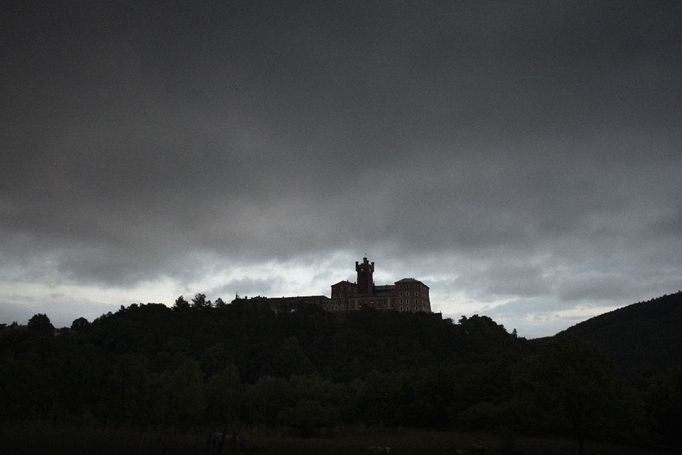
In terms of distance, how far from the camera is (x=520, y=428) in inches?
1959

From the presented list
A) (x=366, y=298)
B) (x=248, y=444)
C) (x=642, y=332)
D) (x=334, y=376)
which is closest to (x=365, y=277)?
(x=366, y=298)

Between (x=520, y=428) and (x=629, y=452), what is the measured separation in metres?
10.9

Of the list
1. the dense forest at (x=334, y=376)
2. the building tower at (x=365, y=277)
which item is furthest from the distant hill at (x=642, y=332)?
the building tower at (x=365, y=277)

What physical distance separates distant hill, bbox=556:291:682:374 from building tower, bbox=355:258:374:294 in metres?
70.5

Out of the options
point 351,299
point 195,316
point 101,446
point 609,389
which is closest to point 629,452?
point 609,389

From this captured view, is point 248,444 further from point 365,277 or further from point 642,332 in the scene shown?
point 365,277

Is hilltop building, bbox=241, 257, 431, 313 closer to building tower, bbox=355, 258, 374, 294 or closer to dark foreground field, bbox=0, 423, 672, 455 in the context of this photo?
building tower, bbox=355, 258, 374, 294

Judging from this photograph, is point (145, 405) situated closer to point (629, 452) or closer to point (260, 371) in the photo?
point (629, 452)

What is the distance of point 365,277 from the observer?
601ft

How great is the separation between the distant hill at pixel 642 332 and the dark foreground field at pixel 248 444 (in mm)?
51653

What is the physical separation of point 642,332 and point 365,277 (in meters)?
92.6

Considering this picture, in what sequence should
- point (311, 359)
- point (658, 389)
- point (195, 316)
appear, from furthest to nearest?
point (195, 316)
point (311, 359)
point (658, 389)

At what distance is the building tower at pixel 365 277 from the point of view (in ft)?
596

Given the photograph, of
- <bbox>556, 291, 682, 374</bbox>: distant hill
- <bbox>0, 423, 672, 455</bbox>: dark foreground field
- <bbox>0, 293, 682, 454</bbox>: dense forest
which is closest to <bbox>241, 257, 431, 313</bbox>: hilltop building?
<bbox>0, 293, 682, 454</bbox>: dense forest
